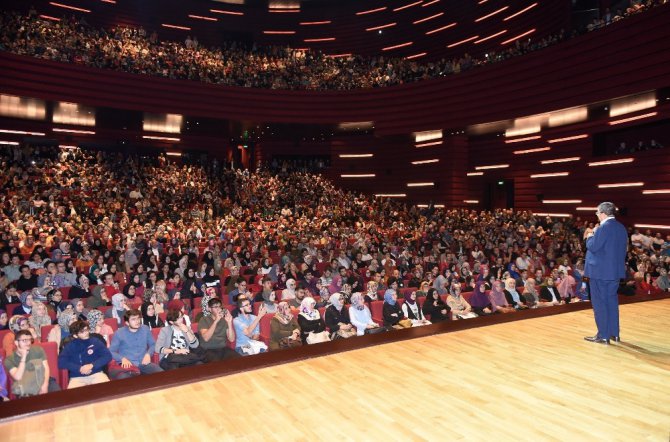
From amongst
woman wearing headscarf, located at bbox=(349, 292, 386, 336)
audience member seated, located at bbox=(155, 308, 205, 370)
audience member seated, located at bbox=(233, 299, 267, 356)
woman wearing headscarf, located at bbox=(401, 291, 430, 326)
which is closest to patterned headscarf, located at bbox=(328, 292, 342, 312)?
woman wearing headscarf, located at bbox=(349, 292, 386, 336)

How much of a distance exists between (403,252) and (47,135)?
14321 mm

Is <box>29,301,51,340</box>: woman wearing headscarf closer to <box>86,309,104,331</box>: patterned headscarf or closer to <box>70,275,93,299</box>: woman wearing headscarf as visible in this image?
<box>86,309,104,331</box>: patterned headscarf

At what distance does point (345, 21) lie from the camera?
71.9 ft

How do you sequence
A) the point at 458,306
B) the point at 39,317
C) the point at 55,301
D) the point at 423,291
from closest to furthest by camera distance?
the point at 39,317, the point at 55,301, the point at 458,306, the point at 423,291

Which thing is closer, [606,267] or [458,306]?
[606,267]

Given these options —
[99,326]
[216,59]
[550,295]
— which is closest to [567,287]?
[550,295]

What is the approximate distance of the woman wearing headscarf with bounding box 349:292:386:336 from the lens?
516 cm

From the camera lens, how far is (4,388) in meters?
3.31

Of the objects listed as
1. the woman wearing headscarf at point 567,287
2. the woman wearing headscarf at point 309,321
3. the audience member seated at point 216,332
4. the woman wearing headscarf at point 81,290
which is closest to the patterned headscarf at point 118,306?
the woman wearing headscarf at point 81,290

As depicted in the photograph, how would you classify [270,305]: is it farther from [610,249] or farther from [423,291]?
[610,249]

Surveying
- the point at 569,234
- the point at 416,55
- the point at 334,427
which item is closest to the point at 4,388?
the point at 334,427

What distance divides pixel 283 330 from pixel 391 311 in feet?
4.78

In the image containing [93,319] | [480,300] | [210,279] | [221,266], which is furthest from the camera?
[221,266]

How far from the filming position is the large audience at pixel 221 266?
14.0 ft
